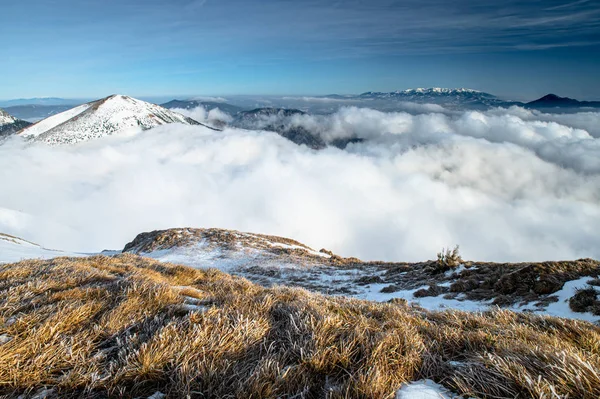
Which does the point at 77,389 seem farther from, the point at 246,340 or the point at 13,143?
the point at 13,143

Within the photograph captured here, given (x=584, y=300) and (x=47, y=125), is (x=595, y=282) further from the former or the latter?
(x=47, y=125)

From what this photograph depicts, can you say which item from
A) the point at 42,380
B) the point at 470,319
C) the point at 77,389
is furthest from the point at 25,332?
the point at 470,319

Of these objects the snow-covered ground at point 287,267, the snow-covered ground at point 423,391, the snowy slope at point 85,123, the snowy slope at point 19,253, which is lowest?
the snow-covered ground at point 287,267

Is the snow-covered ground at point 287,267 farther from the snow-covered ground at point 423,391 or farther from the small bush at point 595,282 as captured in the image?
the snow-covered ground at point 423,391

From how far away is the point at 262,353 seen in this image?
8.57 ft

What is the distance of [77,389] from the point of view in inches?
83.0

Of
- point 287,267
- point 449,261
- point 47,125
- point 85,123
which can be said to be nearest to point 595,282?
point 449,261

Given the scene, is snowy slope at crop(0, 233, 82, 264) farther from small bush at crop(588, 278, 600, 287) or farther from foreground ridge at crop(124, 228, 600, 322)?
small bush at crop(588, 278, 600, 287)

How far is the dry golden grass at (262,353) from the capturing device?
6.53ft

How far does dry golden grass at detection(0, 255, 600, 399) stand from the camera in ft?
6.53

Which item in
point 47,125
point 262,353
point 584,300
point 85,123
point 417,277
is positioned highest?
point 85,123

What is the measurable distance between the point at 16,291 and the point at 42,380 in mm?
2716

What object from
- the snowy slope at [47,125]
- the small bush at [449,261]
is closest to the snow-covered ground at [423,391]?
the small bush at [449,261]

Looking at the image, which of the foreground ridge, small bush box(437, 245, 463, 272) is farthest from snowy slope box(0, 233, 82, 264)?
small bush box(437, 245, 463, 272)
